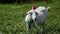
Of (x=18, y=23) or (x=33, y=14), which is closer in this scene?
(x=33, y=14)

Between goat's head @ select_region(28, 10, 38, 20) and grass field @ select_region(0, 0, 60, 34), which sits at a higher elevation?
goat's head @ select_region(28, 10, 38, 20)

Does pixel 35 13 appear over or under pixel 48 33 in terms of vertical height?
over

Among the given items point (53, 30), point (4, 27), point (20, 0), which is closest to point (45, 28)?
point (53, 30)

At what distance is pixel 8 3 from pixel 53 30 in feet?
20.9

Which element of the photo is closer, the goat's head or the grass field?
the goat's head

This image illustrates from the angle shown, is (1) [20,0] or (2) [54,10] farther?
(1) [20,0]

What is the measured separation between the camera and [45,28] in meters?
7.68

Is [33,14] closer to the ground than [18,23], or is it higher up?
higher up

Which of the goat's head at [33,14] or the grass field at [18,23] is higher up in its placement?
the goat's head at [33,14]

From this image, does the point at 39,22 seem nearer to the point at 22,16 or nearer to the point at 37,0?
the point at 22,16

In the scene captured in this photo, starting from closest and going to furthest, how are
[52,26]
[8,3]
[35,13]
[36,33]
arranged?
[35,13], [36,33], [52,26], [8,3]

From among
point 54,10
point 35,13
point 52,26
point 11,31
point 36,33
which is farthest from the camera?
point 54,10

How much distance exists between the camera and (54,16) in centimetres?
960

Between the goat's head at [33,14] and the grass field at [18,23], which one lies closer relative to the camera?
the goat's head at [33,14]
